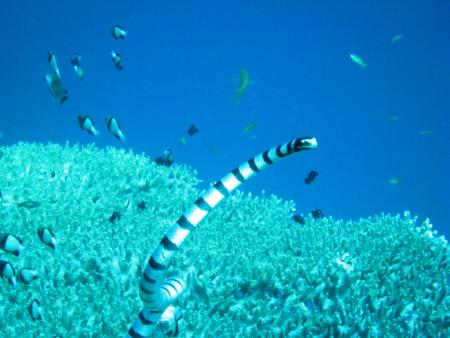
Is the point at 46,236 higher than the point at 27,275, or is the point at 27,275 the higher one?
the point at 46,236

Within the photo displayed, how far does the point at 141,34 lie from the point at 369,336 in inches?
1082

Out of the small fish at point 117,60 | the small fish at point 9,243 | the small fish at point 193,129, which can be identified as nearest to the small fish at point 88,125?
the small fish at point 117,60

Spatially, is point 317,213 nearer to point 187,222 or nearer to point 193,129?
point 193,129

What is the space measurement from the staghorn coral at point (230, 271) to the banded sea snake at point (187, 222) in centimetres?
141

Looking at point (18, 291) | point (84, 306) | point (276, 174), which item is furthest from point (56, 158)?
point (276, 174)

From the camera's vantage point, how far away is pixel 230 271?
4520mm

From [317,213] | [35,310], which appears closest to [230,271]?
[35,310]

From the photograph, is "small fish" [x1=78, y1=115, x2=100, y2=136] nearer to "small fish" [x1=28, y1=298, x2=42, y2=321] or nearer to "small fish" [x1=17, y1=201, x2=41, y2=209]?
"small fish" [x1=17, y1=201, x2=41, y2=209]

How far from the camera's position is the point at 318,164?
2719 centimetres

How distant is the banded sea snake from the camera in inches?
92.0

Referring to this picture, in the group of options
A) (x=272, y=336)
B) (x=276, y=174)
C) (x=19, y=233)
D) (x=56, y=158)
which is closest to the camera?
(x=272, y=336)

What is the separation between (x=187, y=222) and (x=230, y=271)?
88.9 inches

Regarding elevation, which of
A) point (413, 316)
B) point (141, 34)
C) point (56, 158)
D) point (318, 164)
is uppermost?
point (141, 34)

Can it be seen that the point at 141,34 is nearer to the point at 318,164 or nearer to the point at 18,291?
the point at 318,164
